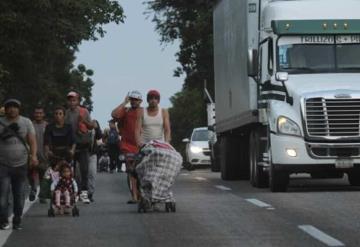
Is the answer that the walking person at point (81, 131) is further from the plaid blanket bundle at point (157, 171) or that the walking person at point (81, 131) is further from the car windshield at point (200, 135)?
the car windshield at point (200, 135)

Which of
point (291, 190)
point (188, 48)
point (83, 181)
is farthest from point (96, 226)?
point (188, 48)

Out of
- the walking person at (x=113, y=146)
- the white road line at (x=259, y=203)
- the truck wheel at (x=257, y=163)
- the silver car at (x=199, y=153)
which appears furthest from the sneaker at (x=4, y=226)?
the silver car at (x=199, y=153)

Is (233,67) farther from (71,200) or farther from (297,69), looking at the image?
(71,200)

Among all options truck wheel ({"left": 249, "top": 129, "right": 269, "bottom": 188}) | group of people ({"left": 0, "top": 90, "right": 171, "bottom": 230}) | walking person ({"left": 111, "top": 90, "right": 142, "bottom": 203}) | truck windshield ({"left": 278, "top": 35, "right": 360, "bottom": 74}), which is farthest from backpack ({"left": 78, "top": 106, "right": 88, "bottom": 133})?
truck wheel ({"left": 249, "top": 129, "right": 269, "bottom": 188})

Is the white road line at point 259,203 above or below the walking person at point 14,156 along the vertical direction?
below

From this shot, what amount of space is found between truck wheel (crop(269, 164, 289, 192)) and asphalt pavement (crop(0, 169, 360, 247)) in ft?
0.68

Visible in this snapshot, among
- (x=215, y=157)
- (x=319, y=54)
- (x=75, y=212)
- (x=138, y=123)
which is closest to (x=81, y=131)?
(x=138, y=123)

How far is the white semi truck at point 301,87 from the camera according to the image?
1877 centimetres

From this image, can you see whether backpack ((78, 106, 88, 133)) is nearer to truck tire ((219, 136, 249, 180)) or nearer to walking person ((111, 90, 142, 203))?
walking person ((111, 90, 142, 203))

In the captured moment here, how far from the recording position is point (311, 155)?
1881 centimetres

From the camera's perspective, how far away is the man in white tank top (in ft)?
52.8

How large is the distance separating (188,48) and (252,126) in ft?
113

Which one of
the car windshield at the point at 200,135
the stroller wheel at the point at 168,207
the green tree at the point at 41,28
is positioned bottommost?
the stroller wheel at the point at 168,207

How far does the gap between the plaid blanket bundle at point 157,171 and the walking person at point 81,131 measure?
2543mm
